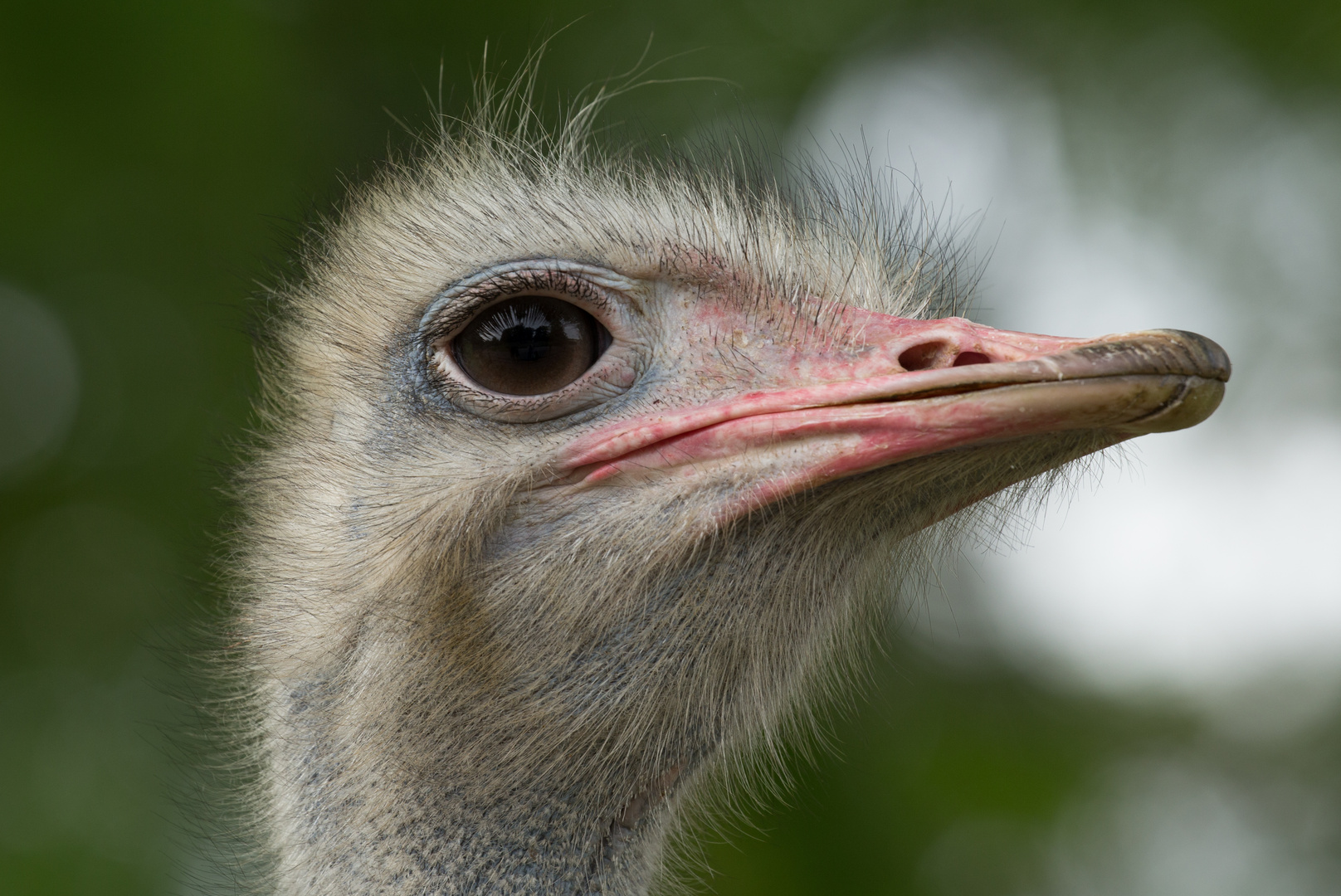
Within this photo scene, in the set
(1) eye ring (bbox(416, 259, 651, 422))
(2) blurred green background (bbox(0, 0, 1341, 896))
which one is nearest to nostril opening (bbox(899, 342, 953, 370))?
(1) eye ring (bbox(416, 259, 651, 422))

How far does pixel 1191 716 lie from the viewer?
6.32 metres

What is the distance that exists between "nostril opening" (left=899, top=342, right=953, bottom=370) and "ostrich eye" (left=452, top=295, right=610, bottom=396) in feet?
1.51

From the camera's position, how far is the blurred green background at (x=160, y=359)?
172 inches

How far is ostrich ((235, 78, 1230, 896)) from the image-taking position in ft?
5.28

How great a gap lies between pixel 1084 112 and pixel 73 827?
5484 millimetres

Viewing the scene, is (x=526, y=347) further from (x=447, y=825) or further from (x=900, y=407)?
(x=447, y=825)

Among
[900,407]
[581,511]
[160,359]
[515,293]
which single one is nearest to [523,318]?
[515,293]

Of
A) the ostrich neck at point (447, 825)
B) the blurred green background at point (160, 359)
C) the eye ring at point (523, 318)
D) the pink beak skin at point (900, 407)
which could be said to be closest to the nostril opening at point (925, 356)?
the pink beak skin at point (900, 407)

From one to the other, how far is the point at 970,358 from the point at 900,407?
12 cm

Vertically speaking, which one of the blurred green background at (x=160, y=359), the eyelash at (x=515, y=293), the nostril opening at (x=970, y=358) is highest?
→ the blurred green background at (x=160, y=359)

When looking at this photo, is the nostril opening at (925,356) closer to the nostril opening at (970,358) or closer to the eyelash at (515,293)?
the nostril opening at (970,358)

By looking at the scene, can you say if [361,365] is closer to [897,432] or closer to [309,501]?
[309,501]

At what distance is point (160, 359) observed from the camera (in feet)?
14.6

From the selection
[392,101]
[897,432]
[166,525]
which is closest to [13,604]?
[166,525]
